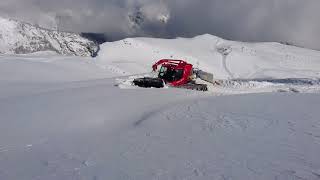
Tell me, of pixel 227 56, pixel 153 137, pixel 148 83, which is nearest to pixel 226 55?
pixel 227 56

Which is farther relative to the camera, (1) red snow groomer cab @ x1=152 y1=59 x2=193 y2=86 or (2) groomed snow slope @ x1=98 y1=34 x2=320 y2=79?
(2) groomed snow slope @ x1=98 y1=34 x2=320 y2=79

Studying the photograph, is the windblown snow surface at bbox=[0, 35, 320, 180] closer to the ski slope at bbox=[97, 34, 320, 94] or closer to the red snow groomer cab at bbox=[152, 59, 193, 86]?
the red snow groomer cab at bbox=[152, 59, 193, 86]

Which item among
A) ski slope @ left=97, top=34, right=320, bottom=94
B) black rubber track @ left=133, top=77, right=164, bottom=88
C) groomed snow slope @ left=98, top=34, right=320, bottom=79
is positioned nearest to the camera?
black rubber track @ left=133, top=77, right=164, bottom=88

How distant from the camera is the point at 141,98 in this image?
1345 cm

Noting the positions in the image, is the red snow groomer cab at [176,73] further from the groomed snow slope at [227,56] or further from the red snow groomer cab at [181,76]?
the groomed snow slope at [227,56]

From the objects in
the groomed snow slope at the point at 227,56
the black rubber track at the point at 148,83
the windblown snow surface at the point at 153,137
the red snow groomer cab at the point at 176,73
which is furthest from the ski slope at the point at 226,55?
the windblown snow surface at the point at 153,137

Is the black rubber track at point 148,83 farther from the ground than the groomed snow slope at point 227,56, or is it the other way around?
the black rubber track at point 148,83

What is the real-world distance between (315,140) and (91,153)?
410cm

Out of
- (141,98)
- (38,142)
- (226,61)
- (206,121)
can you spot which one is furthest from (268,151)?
(226,61)

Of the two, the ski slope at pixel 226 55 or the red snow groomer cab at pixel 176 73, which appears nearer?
the red snow groomer cab at pixel 176 73

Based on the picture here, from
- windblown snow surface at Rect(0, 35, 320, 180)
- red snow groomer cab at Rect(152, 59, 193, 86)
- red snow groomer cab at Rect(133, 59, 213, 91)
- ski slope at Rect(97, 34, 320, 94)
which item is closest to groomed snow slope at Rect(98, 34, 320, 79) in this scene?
ski slope at Rect(97, 34, 320, 94)

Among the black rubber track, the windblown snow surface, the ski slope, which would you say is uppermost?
the windblown snow surface

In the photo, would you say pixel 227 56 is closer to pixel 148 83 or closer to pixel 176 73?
pixel 176 73

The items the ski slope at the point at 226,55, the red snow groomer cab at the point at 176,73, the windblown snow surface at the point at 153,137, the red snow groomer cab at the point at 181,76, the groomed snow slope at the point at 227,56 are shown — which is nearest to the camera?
the windblown snow surface at the point at 153,137
